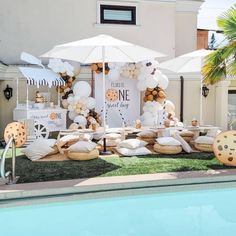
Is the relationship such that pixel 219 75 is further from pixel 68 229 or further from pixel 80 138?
pixel 68 229

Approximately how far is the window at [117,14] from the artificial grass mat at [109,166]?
854cm

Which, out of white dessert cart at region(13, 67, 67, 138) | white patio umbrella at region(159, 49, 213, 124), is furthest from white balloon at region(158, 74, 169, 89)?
white dessert cart at region(13, 67, 67, 138)

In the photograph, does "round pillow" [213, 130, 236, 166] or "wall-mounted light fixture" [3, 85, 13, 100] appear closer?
"round pillow" [213, 130, 236, 166]

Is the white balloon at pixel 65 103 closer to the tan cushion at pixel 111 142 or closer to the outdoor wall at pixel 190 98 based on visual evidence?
the tan cushion at pixel 111 142

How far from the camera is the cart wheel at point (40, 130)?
48.6ft

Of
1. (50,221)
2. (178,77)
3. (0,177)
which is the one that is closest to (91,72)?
(178,77)

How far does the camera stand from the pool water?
7.32 meters

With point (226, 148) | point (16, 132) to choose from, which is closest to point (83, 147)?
point (16, 132)

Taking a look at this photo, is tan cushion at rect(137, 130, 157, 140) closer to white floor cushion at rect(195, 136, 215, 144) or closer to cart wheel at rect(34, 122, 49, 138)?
white floor cushion at rect(195, 136, 215, 144)

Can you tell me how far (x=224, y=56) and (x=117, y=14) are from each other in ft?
27.6

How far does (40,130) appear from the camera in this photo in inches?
587

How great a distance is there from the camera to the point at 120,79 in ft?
55.1

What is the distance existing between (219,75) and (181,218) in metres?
5.92

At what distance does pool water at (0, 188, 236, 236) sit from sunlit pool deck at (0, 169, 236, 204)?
0.74 ft
